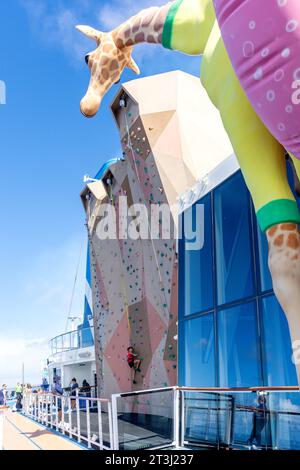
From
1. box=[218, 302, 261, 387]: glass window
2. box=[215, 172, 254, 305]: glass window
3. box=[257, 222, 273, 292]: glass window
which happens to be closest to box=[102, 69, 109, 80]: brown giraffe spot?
box=[215, 172, 254, 305]: glass window

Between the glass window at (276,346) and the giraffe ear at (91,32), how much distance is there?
11.2ft

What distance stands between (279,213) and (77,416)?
6941mm

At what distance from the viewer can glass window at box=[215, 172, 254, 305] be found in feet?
20.0

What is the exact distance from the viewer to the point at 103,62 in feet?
14.9

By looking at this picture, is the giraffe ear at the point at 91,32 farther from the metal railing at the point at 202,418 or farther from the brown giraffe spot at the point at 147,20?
the metal railing at the point at 202,418

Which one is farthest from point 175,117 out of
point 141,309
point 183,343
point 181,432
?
point 181,432

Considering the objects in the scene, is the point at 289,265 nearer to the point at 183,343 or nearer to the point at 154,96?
the point at 183,343

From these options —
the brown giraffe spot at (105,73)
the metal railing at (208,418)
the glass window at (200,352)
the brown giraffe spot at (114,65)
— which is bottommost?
the metal railing at (208,418)

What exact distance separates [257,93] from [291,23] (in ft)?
1.11

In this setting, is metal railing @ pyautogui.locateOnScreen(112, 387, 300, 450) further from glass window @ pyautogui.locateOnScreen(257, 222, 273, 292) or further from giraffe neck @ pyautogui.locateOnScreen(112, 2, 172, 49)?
giraffe neck @ pyautogui.locateOnScreen(112, 2, 172, 49)

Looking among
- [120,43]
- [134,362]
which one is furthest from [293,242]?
[134,362]

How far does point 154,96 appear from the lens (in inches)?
485

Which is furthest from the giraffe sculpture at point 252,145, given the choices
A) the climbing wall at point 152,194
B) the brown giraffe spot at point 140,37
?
the climbing wall at point 152,194

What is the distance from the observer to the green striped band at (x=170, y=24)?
3901 millimetres
